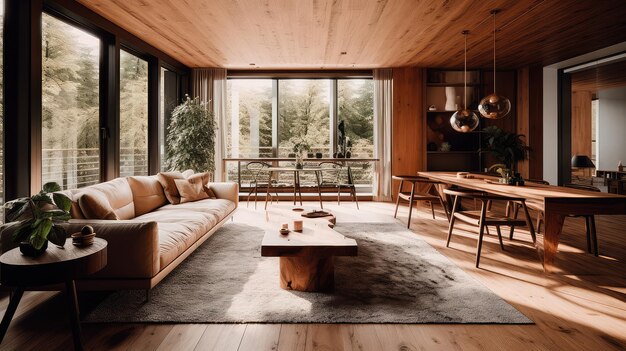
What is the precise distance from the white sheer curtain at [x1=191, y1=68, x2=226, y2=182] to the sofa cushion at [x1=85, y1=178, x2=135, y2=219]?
12.0 ft

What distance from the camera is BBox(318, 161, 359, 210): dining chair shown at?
6703mm

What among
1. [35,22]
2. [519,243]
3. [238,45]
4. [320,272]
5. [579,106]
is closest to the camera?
[320,272]

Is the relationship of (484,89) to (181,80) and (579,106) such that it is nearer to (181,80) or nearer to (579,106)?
(579,106)

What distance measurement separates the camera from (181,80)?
7.53 meters

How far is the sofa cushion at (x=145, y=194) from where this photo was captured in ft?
13.5

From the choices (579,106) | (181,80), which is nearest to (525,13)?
(181,80)

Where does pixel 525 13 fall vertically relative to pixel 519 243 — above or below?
above

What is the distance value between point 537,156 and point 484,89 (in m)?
1.66

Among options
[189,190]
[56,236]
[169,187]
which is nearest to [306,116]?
[189,190]

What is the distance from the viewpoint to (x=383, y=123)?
773 cm

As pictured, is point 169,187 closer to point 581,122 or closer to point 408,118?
point 408,118

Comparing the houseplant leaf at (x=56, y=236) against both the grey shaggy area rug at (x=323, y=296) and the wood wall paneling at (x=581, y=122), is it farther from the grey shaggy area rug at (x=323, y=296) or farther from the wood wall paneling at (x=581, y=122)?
the wood wall paneling at (x=581, y=122)

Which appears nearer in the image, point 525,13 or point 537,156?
point 525,13

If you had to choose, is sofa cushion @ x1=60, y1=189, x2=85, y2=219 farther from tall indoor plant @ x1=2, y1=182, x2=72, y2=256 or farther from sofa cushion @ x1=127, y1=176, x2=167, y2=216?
sofa cushion @ x1=127, y1=176, x2=167, y2=216
